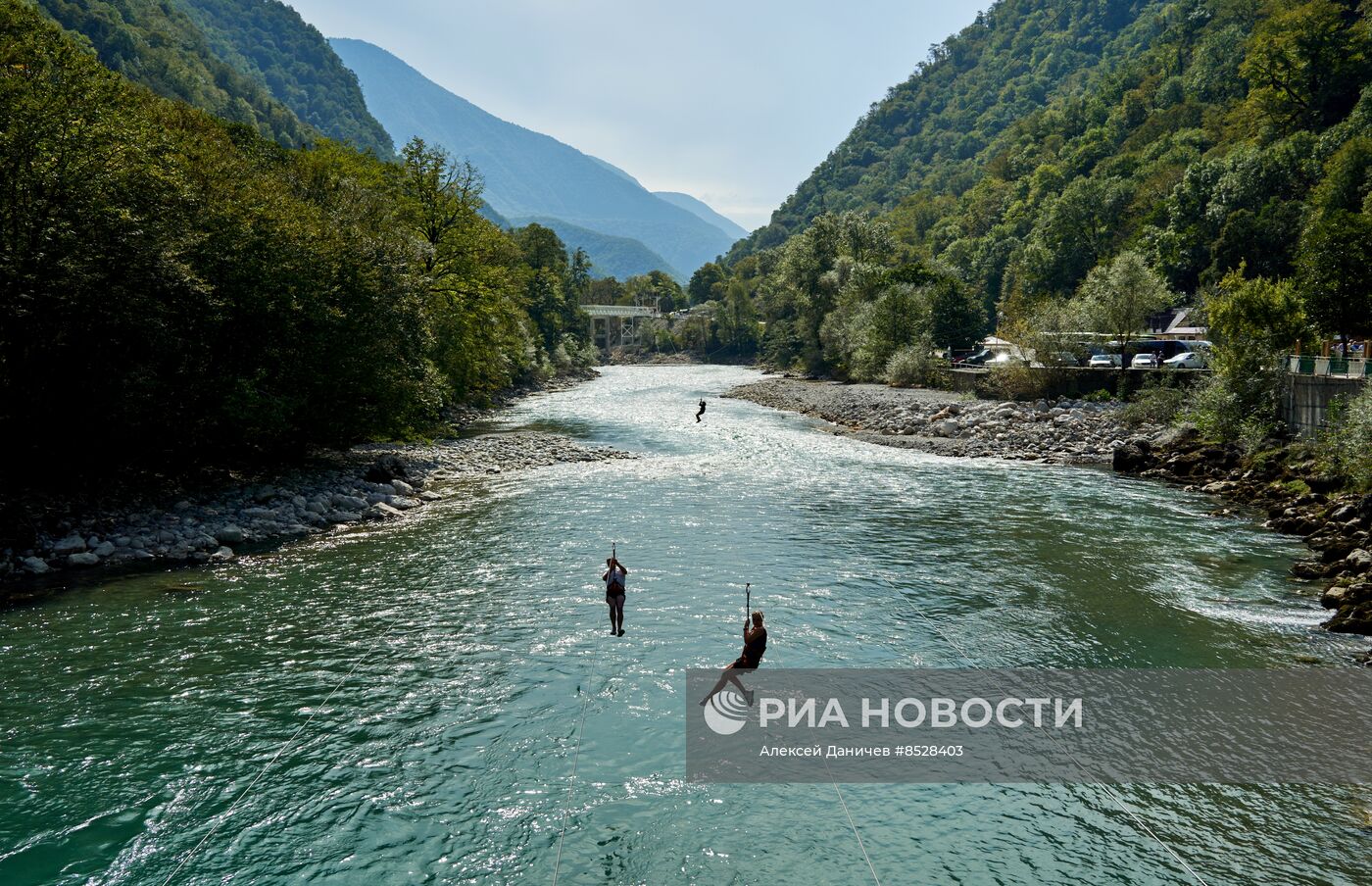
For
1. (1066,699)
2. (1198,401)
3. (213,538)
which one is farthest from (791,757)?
(1198,401)

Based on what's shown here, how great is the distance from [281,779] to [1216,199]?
9940 centimetres

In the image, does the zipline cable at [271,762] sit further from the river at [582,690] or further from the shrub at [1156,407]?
the shrub at [1156,407]

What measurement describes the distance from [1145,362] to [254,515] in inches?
2366

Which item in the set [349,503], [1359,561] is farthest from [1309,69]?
[349,503]

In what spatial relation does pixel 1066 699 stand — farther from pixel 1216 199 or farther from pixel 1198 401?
pixel 1216 199

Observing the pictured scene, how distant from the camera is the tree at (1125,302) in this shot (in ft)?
198

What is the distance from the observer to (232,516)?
27.6m

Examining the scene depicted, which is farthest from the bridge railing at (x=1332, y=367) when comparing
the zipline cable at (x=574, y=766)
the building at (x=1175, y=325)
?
the zipline cable at (x=574, y=766)

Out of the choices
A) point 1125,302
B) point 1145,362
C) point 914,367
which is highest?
point 1125,302

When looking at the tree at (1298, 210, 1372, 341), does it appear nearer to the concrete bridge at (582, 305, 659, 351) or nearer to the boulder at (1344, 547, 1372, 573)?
the boulder at (1344, 547, 1372, 573)

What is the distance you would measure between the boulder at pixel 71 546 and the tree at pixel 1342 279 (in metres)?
55.4

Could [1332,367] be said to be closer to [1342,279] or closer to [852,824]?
[1342,279]

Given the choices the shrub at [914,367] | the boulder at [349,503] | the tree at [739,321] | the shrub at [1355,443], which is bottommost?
the boulder at [349,503]

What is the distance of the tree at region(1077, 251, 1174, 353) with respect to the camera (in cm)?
6047
